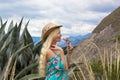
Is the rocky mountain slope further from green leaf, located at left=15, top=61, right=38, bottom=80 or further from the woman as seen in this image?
the woman

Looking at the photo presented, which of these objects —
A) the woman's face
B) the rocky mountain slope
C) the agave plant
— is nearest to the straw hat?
the woman's face

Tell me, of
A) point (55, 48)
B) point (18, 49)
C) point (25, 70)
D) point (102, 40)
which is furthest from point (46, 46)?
point (102, 40)

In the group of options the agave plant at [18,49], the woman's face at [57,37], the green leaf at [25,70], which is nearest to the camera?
the woman's face at [57,37]

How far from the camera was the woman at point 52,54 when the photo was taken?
19.9 ft

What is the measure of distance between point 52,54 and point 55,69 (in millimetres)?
243

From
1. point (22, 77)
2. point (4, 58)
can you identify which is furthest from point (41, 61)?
point (4, 58)

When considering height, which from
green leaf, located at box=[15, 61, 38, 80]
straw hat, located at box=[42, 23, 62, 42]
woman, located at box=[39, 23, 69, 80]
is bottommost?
green leaf, located at box=[15, 61, 38, 80]

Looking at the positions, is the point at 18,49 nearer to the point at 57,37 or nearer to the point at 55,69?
the point at 55,69

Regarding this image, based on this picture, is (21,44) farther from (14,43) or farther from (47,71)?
(47,71)

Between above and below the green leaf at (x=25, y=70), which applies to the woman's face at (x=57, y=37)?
above

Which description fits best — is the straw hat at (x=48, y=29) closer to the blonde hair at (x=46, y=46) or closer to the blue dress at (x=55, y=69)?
the blonde hair at (x=46, y=46)

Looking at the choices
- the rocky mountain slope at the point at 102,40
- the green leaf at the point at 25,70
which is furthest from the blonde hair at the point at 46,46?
the rocky mountain slope at the point at 102,40

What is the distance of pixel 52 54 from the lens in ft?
19.9

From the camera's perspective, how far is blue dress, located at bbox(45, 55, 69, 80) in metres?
6.07
